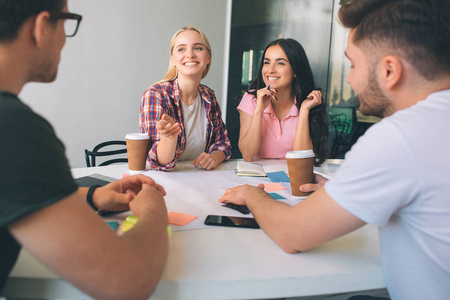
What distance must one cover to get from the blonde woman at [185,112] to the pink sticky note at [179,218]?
63cm

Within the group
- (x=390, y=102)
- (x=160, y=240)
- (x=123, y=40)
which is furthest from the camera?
(x=123, y=40)

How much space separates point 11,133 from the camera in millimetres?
564

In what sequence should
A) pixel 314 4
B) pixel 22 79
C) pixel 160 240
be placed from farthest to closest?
1. pixel 314 4
2. pixel 160 240
3. pixel 22 79

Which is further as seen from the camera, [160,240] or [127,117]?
[127,117]

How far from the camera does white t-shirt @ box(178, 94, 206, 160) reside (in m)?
2.25

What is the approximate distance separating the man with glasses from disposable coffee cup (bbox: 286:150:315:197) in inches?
29.5

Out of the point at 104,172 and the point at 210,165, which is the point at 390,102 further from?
the point at 104,172

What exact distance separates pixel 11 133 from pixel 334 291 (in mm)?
743

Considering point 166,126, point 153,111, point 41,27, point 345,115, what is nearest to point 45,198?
point 41,27

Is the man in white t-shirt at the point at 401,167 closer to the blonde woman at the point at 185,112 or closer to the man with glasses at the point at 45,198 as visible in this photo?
the man with glasses at the point at 45,198

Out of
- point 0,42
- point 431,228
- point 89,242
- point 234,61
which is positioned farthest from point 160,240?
point 234,61

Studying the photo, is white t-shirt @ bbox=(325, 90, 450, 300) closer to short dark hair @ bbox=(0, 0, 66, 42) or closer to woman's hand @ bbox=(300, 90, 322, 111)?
short dark hair @ bbox=(0, 0, 66, 42)

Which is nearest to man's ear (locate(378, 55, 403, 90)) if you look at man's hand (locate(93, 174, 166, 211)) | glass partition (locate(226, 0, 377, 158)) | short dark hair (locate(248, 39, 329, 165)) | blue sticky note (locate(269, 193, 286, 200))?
blue sticky note (locate(269, 193, 286, 200))

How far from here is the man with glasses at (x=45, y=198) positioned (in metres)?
0.56
